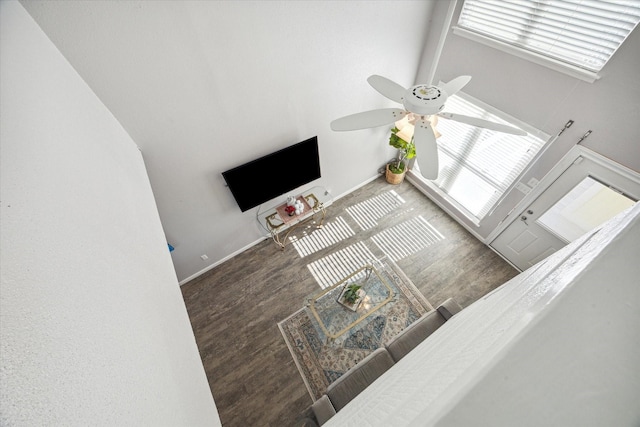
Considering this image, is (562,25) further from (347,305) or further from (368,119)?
(347,305)

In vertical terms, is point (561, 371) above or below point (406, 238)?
below

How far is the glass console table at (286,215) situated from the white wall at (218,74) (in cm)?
24

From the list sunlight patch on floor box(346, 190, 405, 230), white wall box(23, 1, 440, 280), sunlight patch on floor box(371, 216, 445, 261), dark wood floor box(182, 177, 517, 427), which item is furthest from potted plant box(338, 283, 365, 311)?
white wall box(23, 1, 440, 280)

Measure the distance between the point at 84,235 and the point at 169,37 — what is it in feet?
6.00

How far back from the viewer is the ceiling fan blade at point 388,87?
167 centimetres

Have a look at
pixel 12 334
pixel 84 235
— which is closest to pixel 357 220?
pixel 84 235

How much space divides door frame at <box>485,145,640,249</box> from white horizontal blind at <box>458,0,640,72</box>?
73 cm

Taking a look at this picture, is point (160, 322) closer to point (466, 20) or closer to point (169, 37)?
point (169, 37)

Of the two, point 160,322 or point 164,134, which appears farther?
point 164,134

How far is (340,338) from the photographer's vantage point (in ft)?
10.2

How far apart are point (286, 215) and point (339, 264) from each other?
107cm

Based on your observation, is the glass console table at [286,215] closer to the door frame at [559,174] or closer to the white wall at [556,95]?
the white wall at [556,95]

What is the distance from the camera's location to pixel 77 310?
51 cm

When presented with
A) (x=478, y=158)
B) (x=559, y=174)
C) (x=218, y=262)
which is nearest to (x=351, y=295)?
(x=218, y=262)
